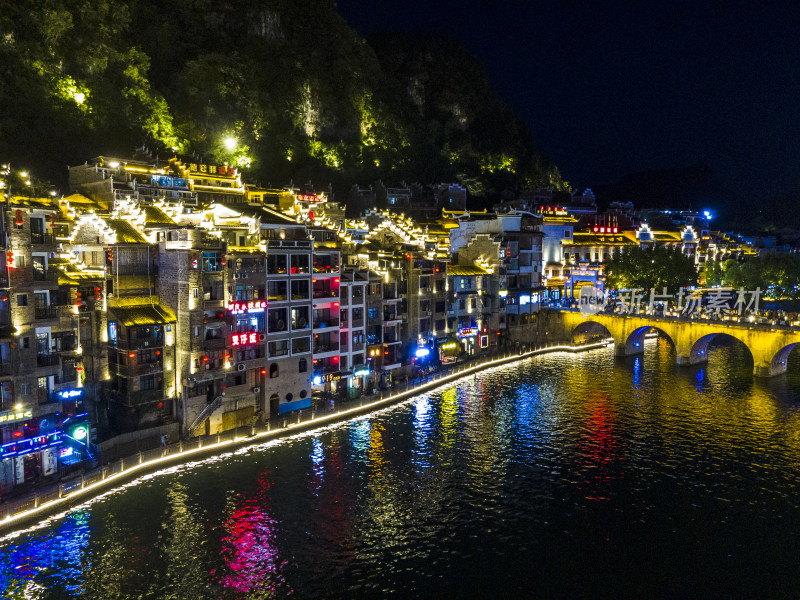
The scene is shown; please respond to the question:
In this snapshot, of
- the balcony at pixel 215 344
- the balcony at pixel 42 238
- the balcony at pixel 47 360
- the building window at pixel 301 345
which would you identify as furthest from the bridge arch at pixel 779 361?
the balcony at pixel 42 238

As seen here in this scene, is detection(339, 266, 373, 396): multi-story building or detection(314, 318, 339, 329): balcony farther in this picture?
detection(339, 266, 373, 396): multi-story building

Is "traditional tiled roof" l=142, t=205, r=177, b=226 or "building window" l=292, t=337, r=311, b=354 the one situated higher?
"traditional tiled roof" l=142, t=205, r=177, b=226

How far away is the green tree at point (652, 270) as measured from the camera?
107 meters

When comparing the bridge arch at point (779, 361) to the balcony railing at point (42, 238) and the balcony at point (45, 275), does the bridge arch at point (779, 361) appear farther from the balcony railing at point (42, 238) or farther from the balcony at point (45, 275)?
the balcony railing at point (42, 238)

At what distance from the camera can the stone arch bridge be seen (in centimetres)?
7944

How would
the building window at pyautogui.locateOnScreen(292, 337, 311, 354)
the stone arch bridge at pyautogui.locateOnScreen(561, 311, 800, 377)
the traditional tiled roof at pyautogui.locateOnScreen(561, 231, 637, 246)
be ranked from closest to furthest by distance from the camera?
the building window at pyautogui.locateOnScreen(292, 337, 311, 354) < the stone arch bridge at pyautogui.locateOnScreen(561, 311, 800, 377) < the traditional tiled roof at pyautogui.locateOnScreen(561, 231, 637, 246)

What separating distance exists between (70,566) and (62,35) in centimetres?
8500

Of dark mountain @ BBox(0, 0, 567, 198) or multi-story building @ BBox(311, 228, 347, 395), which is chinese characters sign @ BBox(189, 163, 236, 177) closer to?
dark mountain @ BBox(0, 0, 567, 198)

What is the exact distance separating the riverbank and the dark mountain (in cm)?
5308

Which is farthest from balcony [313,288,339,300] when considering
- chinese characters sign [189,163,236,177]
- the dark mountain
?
the dark mountain

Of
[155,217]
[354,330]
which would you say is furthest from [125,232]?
[354,330]

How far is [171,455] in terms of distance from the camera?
167ft

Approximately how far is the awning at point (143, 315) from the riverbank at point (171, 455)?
1102cm

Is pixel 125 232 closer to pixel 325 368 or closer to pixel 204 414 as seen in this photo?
pixel 204 414
